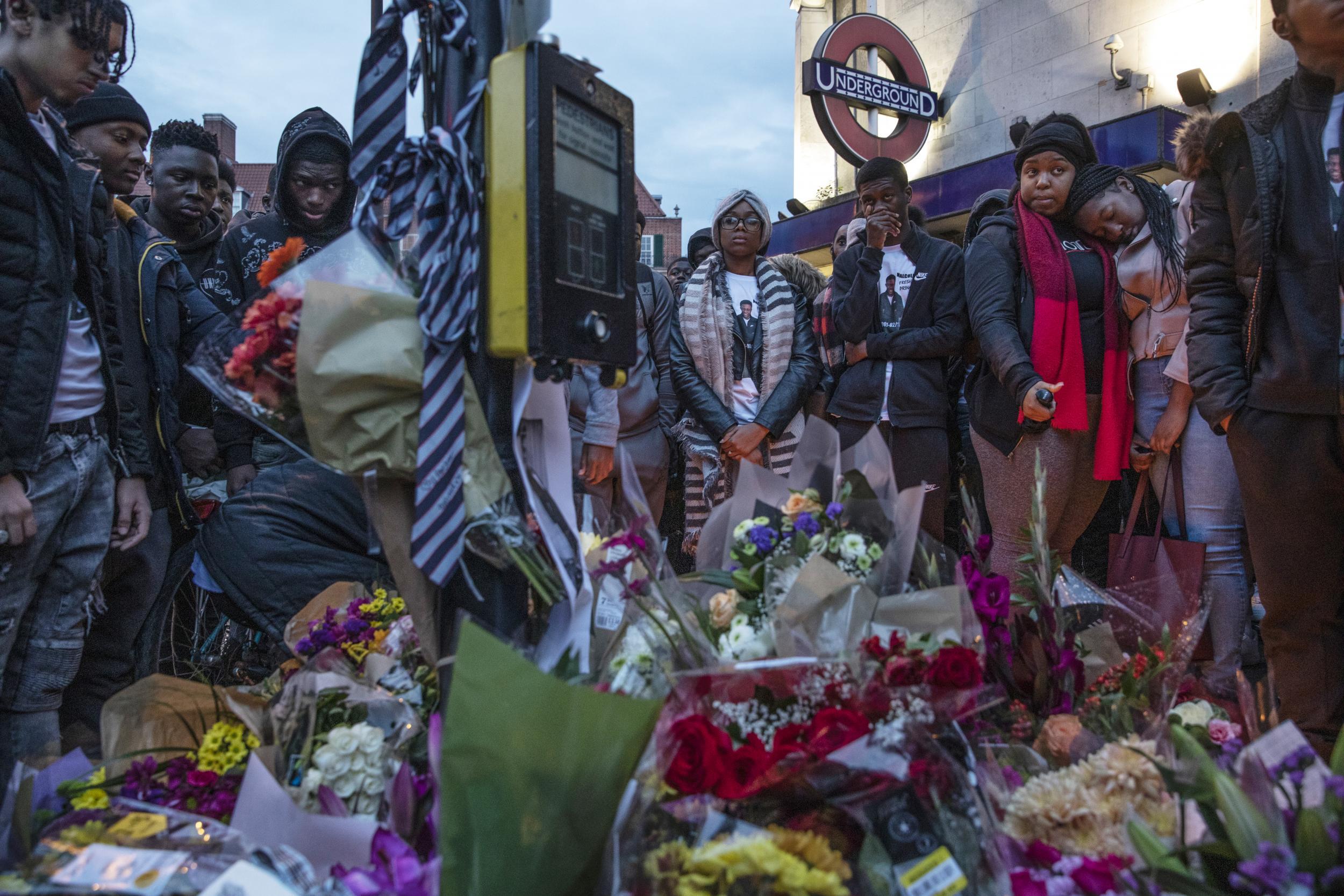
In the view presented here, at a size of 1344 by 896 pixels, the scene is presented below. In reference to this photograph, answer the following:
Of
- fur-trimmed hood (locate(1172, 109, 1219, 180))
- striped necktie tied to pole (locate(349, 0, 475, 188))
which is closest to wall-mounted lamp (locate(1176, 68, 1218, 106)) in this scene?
fur-trimmed hood (locate(1172, 109, 1219, 180))

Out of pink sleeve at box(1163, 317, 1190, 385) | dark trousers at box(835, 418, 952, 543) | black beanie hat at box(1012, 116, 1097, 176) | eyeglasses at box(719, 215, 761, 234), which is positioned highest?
black beanie hat at box(1012, 116, 1097, 176)

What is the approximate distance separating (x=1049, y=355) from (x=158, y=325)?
305cm

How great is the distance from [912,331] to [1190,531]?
4.43 feet

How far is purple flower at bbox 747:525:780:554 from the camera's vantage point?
1.72m

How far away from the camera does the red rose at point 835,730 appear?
122cm

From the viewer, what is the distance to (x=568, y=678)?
4.72 feet

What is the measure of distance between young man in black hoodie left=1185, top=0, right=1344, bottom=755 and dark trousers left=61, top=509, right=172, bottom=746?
3036 mm

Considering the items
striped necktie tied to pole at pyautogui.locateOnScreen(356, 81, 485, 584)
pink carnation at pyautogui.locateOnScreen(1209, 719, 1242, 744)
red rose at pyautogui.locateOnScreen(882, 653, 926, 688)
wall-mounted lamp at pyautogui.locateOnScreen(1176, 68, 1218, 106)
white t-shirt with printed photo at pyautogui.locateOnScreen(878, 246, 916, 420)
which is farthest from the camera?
wall-mounted lamp at pyautogui.locateOnScreen(1176, 68, 1218, 106)

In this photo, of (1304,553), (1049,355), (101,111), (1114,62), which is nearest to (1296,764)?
(1304,553)

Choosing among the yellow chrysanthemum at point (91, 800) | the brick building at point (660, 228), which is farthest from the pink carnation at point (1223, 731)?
the brick building at point (660, 228)

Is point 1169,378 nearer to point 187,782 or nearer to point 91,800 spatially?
point 187,782

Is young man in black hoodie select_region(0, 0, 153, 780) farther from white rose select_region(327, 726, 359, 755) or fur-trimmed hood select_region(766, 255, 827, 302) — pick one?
fur-trimmed hood select_region(766, 255, 827, 302)

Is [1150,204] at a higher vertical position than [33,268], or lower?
higher

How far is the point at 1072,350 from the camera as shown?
342cm
